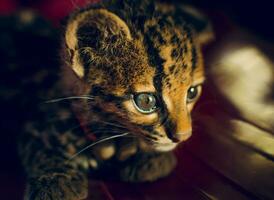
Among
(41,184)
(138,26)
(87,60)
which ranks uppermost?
(138,26)

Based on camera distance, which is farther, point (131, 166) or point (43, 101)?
point (43, 101)

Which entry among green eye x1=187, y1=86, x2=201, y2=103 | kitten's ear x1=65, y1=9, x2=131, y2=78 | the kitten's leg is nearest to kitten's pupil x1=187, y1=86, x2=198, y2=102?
green eye x1=187, y1=86, x2=201, y2=103

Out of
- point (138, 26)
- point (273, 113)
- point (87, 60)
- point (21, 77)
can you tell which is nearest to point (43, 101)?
point (21, 77)

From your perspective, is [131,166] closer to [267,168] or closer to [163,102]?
[163,102]

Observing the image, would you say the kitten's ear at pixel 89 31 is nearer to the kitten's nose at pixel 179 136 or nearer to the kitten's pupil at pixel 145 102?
the kitten's pupil at pixel 145 102


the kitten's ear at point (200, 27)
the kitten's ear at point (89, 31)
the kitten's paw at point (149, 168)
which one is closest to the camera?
the kitten's ear at point (89, 31)

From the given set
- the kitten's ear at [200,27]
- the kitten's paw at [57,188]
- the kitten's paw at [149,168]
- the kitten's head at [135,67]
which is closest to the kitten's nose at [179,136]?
the kitten's head at [135,67]

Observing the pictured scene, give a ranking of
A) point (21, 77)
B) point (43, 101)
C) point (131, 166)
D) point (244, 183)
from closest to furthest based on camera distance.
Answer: point (244, 183)
point (131, 166)
point (43, 101)
point (21, 77)

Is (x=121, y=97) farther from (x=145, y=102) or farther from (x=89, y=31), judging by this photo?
(x=89, y=31)
